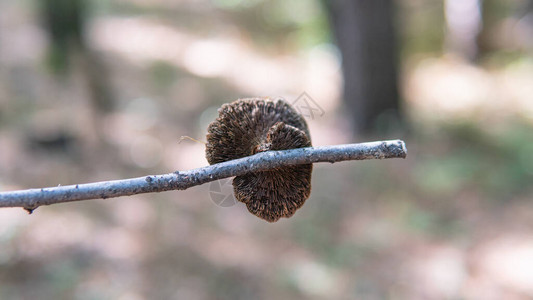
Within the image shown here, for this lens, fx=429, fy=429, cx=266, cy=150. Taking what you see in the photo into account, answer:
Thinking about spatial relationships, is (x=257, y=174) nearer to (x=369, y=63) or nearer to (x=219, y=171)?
(x=219, y=171)

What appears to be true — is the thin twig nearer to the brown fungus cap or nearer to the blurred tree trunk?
the brown fungus cap

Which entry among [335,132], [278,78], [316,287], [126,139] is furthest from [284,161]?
[278,78]

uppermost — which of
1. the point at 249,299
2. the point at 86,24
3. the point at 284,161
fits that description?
the point at 284,161

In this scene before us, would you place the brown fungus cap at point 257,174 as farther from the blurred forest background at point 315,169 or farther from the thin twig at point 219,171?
the blurred forest background at point 315,169

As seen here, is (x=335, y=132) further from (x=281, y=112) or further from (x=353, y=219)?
(x=281, y=112)

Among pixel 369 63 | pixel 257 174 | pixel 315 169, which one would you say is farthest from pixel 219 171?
pixel 369 63

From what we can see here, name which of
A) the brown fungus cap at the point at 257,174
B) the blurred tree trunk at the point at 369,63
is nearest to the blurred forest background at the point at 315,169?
the blurred tree trunk at the point at 369,63

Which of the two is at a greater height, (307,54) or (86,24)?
(86,24)
